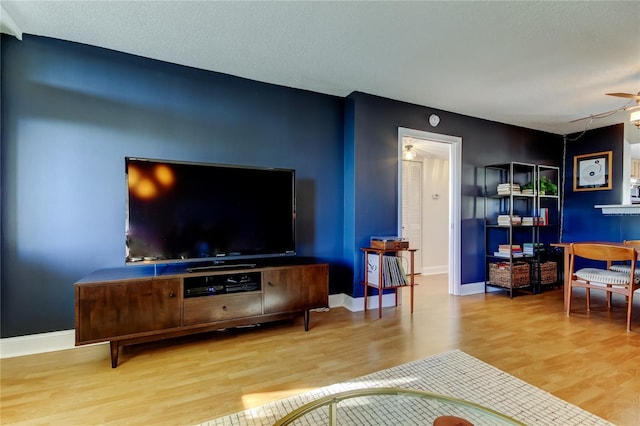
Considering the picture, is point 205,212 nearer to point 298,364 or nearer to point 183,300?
point 183,300

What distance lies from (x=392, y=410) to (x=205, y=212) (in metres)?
1.91

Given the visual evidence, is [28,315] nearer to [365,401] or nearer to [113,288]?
[113,288]

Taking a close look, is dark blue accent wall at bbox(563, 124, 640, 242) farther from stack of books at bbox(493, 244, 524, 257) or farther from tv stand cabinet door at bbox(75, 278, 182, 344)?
tv stand cabinet door at bbox(75, 278, 182, 344)

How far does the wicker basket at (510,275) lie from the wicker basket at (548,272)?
26 cm

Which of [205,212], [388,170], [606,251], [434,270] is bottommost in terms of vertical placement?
[434,270]

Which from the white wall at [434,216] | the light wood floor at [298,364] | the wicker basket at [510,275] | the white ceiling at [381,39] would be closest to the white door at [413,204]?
the white wall at [434,216]

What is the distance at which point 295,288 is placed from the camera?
2.52 meters

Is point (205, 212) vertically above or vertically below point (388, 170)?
below

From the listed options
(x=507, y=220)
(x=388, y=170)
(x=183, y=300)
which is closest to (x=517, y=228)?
(x=507, y=220)

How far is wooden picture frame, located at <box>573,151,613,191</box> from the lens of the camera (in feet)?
13.7

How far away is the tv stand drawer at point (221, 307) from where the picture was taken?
216 centimetres

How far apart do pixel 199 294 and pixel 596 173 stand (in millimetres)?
5651

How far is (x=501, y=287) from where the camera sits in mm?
3799

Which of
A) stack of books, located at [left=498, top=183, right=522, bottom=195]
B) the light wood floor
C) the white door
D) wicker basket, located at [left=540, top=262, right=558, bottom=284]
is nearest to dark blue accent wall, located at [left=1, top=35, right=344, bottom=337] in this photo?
the light wood floor
